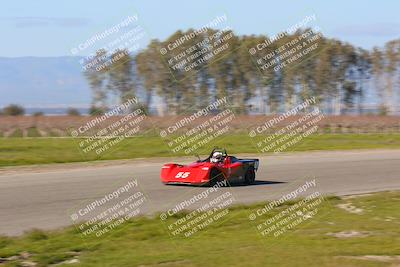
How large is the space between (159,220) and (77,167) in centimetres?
1111

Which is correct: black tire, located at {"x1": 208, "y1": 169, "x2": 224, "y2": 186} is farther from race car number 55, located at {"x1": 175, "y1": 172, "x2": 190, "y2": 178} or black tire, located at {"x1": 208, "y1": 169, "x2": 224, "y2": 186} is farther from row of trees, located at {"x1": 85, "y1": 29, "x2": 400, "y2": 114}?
row of trees, located at {"x1": 85, "y1": 29, "x2": 400, "y2": 114}

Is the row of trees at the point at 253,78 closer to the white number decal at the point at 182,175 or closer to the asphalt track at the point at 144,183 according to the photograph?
the asphalt track at the point at 144,183

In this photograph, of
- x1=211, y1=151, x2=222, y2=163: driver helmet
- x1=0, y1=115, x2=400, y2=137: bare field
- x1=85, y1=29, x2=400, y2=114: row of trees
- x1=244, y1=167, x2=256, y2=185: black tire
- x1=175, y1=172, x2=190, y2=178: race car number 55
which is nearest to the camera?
x1=175, y1=172, x2=190, y2=178: race car number 55

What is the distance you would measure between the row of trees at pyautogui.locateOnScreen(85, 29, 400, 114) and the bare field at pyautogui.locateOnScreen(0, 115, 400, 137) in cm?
1171

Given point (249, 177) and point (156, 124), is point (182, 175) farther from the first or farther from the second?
point (156, 124)

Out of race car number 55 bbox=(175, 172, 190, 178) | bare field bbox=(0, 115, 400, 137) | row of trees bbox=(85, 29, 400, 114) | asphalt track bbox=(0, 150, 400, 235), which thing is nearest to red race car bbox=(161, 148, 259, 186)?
race car number 55 bbox=(175, 172, 190, 178)

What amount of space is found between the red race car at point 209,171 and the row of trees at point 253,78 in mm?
50009

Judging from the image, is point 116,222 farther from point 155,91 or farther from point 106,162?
point 155,91

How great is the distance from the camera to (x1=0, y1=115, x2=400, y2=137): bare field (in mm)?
49719

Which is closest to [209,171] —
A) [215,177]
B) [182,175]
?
[215,177]

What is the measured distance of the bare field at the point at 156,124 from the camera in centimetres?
4972

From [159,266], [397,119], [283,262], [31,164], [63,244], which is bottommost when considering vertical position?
[397,119]

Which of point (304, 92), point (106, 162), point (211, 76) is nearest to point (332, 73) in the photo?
point (304, 92)

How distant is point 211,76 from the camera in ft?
267
